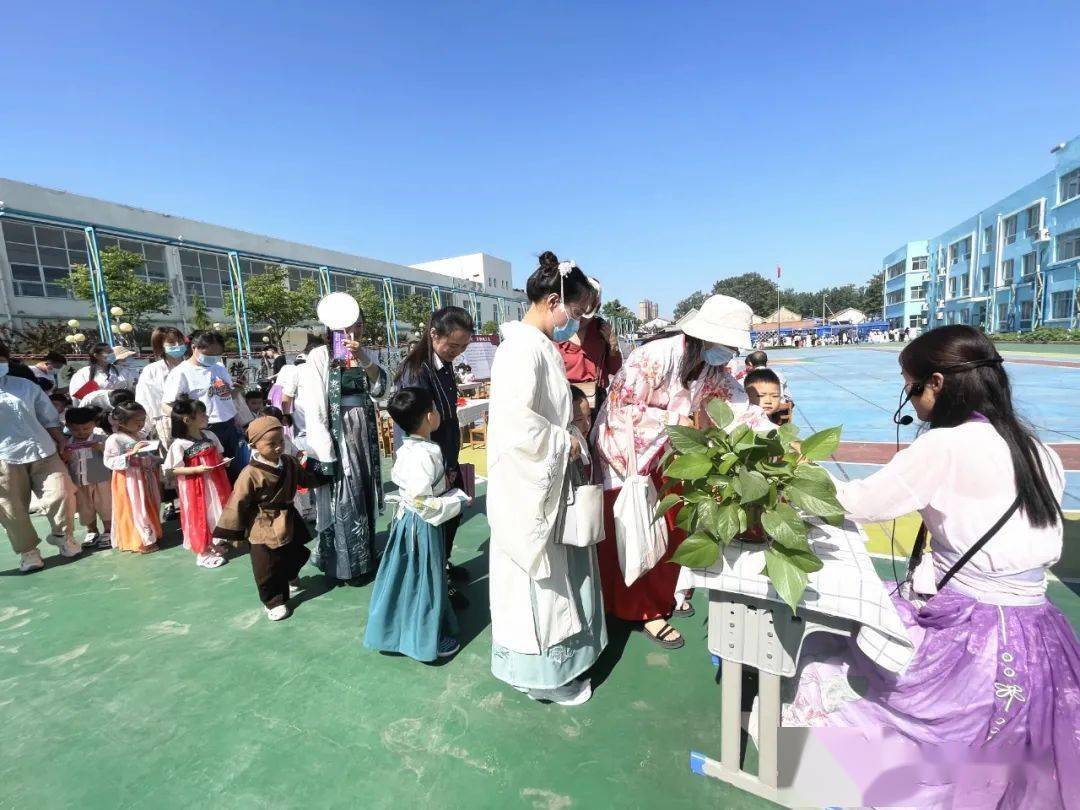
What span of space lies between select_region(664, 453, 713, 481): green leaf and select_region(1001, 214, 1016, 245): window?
4097cm

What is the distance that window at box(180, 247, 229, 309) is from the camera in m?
24.9

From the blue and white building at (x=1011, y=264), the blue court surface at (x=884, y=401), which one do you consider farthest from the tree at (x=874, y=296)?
the blue court surface at (x=884, y=401)

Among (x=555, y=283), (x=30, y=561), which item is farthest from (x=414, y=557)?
(x=30, y=561)

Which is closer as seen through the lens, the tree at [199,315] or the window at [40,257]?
the window at [40,257]

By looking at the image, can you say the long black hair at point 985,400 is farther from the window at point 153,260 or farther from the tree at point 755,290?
the tree at point 755,290

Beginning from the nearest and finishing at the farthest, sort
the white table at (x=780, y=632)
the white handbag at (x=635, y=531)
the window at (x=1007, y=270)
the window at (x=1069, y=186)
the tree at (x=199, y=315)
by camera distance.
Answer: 1. the white table at (x=780, y=632)
2. the white handbag at (x=635, y=531)
3. the tree at (x=199, y=315)
4. the window at (x=1069, y=186)
5. the window at (x=1007, y=270)

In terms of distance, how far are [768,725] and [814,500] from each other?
31.1 inches

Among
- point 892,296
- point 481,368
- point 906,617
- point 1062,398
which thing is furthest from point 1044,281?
point 906,617

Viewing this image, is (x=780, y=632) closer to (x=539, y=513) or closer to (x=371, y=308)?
(x=539, y=513)

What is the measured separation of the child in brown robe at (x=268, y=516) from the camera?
2959 millimetres

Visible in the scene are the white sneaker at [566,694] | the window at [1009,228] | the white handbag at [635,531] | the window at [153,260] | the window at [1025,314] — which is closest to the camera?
the white handbag at [635,531]

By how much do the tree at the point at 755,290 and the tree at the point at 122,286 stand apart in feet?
220

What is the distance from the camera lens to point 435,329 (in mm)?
2934

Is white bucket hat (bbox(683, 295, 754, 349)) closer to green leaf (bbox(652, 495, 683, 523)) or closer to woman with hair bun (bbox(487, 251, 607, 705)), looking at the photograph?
woman with hair bun (bbox(487, 251, 607, 705))
